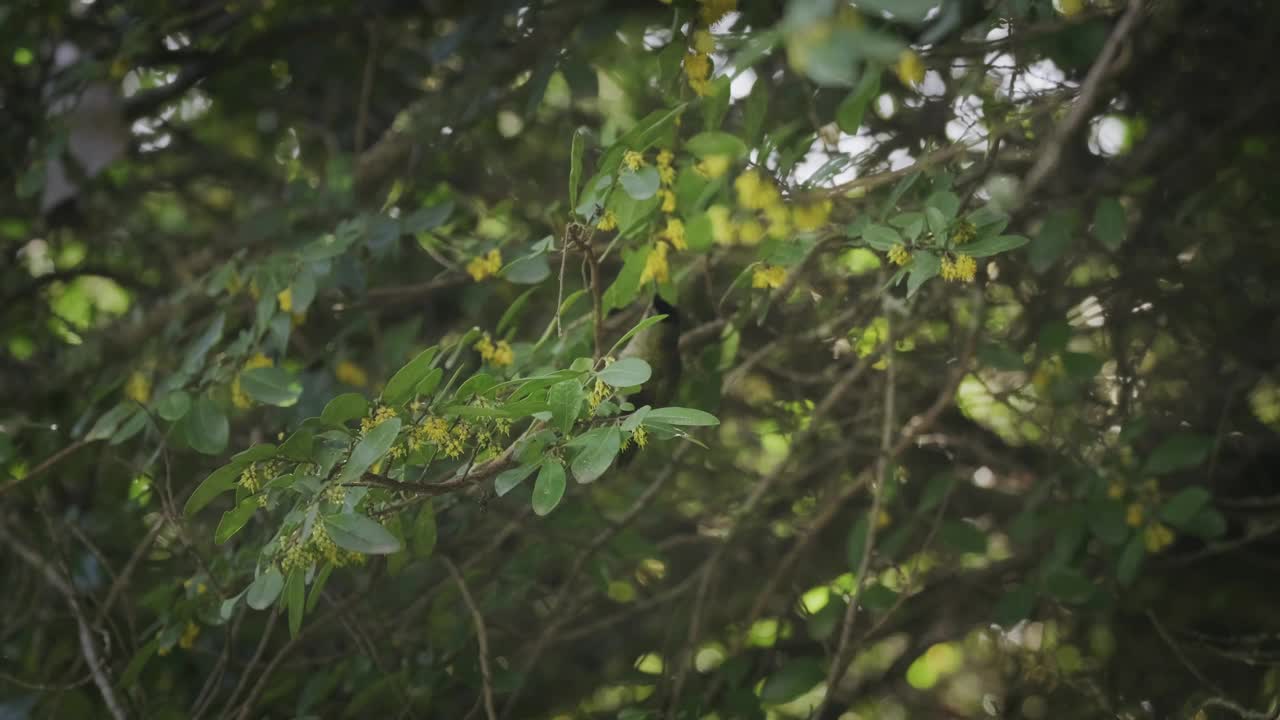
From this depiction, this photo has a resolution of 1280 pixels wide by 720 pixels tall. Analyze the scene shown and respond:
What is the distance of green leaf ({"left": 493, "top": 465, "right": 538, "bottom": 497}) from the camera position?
29.8 inches

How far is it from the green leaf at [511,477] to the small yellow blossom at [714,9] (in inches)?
16.9

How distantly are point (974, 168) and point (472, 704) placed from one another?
0.91 m

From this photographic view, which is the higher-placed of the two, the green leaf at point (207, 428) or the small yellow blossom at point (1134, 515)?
the green leaf at point (207, 428)

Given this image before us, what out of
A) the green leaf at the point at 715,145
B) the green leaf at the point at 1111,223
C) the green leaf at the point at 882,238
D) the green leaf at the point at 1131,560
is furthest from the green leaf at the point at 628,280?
the green leaf at the point at 1131,560

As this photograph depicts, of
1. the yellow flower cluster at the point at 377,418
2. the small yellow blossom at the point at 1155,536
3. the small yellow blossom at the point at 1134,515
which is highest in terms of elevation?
the yellow flower cluster at the point at 377,418

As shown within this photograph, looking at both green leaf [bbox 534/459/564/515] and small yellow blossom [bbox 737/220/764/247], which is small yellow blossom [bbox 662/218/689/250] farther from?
green leaf [bbox 534/459/564/515]

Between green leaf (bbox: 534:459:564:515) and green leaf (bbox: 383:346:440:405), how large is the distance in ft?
0.40

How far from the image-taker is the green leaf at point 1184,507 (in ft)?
4.17

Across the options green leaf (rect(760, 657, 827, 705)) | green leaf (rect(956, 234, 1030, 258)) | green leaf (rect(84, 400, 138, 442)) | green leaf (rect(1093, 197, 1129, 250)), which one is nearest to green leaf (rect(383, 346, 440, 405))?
green leaf (rect(956, 234, 1030, 258))

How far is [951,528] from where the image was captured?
141 cm

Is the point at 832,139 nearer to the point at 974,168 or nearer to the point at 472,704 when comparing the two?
the point at 974,168

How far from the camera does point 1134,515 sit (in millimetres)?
1320

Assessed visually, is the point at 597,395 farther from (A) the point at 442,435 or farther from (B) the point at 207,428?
(B) the point at 207,428

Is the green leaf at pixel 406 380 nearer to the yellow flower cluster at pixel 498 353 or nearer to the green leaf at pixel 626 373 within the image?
the green leaf at pixel 626 373
